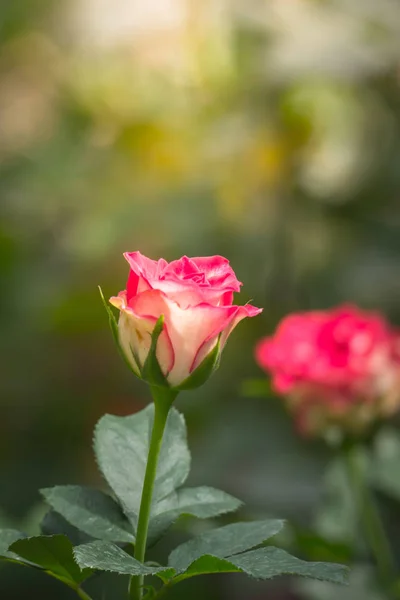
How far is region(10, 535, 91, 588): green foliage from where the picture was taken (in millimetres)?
280

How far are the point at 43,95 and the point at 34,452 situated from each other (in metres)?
0.73

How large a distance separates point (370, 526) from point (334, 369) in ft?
0.42

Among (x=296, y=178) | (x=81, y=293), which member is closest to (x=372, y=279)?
(x=296, y=178)

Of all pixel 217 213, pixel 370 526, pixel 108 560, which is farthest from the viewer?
pixel 217 213

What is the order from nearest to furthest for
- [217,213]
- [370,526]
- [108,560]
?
[108,560] < [370,526] < [217,213]

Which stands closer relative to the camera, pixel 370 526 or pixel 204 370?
pixel 204 370

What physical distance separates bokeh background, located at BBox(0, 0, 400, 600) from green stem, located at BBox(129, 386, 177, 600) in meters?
0.73

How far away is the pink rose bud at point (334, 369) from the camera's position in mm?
667

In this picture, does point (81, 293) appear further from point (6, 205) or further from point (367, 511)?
point (367, 511)

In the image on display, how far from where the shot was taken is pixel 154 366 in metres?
0.30

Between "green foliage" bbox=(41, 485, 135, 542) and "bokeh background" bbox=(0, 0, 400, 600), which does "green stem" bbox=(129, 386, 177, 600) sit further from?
"bokeh background" bbox=(0, 0, 400, 600)

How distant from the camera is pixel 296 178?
119 cm

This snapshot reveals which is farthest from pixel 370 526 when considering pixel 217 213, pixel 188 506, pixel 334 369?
pixel 217 213

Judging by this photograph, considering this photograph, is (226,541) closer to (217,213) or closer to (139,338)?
(139,338)
